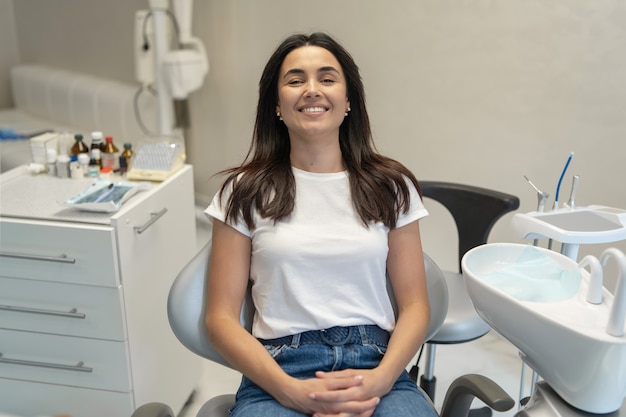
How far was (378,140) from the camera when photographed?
9.32 ft

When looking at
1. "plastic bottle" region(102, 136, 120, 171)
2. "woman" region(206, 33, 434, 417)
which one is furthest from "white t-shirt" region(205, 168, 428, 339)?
"plastic bottle" region(102, 136, 120, 171)

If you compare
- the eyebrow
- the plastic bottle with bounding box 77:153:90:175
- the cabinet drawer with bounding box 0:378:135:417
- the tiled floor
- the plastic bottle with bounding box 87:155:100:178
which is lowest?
the tiled floor

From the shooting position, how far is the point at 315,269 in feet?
4.59

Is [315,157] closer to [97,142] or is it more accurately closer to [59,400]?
[97,142]

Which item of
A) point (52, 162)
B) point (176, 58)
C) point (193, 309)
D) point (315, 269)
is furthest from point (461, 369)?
point (176, 58)

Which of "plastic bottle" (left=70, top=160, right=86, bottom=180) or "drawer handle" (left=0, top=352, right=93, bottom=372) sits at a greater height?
"plastic bottle" (left=70, top=160, right=86, bottom=180)

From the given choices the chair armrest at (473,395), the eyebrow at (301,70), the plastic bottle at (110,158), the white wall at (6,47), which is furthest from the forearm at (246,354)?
the white wall at (6,47)

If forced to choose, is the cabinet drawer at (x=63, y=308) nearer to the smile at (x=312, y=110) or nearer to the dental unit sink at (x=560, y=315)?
the smile at (x=312, y=110)

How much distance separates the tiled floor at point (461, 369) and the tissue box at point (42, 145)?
1.01 m

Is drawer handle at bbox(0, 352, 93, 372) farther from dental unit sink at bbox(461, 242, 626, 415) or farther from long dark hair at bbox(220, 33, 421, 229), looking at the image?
dental unit sink at bbox(461, 242, 626, 415)

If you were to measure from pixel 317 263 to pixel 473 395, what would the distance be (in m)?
0.43

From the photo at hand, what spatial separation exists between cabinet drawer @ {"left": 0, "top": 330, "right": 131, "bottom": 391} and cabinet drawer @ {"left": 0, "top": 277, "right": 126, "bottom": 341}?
0.03 meters

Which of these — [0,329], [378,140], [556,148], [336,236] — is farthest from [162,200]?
[556,148]

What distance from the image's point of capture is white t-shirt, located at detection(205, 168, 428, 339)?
54.7 inches
